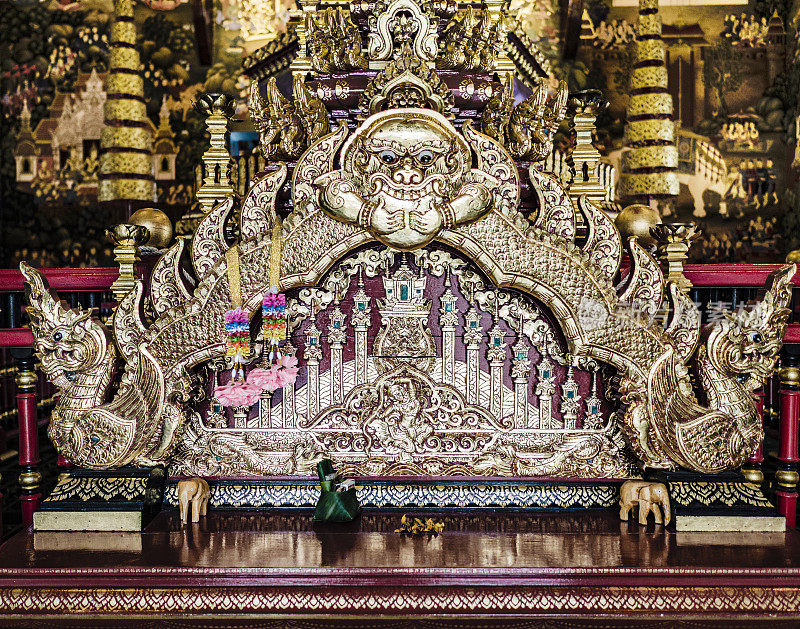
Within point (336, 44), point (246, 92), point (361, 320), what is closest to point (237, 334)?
point (361, 320)

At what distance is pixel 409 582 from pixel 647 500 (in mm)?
953

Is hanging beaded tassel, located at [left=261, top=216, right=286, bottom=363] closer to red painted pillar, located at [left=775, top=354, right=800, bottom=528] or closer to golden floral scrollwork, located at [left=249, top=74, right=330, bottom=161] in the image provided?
golden floral scrollwork, located at [left=249, top=74, right=330, bottom=161]

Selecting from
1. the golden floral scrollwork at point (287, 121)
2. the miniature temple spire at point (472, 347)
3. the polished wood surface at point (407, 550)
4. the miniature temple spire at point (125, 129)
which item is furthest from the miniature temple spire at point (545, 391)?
the miniature temple spire at point (125, 129)

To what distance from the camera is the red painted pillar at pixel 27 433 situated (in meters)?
2.92

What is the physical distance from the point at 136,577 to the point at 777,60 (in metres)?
7.18

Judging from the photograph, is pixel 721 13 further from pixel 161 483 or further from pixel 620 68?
pixel 161 483

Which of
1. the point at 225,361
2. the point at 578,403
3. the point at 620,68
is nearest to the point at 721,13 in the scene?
the point at 620,68

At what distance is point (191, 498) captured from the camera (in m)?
2.47

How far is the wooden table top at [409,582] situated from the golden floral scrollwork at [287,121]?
1.44 meters

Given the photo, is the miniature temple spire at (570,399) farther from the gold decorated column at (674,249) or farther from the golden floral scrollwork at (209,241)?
the golden floral scrollwork at (209,241)

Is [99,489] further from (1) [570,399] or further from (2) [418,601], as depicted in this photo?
(1) [570,399]

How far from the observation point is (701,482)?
7.88 ft

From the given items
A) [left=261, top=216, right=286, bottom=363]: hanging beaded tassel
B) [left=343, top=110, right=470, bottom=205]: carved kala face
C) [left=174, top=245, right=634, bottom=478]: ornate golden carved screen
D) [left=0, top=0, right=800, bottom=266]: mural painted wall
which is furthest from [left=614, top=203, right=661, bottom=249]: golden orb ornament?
[left=0, top=0, right=800, bottom=266]: mural painted wall

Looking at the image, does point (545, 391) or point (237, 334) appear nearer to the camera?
point (237, 334)
